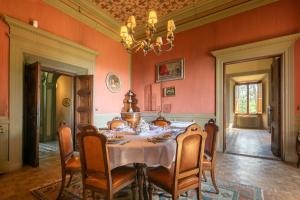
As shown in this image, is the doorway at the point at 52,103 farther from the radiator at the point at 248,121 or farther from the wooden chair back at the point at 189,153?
the radiator at the point at 248,121

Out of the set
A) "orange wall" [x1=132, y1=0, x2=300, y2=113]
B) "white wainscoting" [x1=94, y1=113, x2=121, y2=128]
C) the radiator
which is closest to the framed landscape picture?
"orange wall" [x1=132, y1=0, x2=300, y2=113]

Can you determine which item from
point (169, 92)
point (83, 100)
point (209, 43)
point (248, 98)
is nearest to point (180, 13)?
point (209, 43)

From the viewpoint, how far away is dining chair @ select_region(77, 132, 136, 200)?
171 centimetres

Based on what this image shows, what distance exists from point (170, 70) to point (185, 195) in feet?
13.2

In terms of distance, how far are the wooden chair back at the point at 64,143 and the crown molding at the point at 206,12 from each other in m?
4.53

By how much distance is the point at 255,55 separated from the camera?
4219 millimetres

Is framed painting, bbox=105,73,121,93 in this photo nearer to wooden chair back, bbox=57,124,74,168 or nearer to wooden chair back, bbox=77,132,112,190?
wooden chair back, bbox=57,124,74,168

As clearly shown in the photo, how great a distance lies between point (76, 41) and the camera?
15.6 ft

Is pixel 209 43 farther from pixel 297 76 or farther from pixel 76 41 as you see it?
pixel 76 41

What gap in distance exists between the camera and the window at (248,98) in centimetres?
998

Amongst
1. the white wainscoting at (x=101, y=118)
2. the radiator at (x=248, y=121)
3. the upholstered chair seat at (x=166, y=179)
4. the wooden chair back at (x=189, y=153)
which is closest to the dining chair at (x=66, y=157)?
the upholstered chair seat at (x=166, y=179)

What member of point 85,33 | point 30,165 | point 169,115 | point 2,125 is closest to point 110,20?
point 85,33

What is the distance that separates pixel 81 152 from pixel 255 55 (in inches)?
172

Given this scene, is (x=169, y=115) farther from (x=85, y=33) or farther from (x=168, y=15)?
(x=85, y=33)
